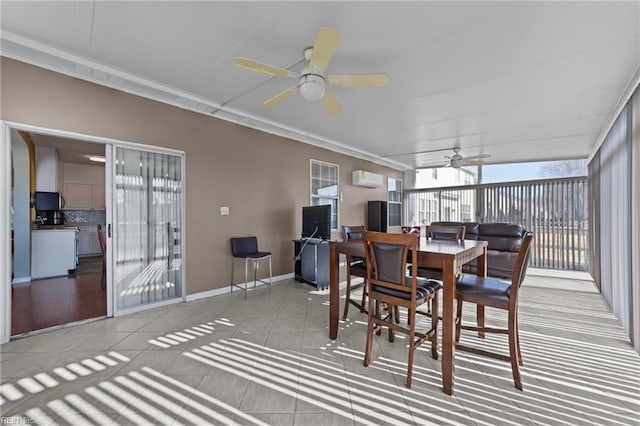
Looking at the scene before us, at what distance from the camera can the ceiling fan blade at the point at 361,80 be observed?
2.23 metres

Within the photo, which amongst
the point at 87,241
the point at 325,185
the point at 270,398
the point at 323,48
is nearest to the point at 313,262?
the point at 325,185

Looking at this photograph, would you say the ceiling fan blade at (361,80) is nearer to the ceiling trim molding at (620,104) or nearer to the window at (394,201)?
the ceiling trim molding at (620,104)

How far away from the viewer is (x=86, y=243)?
22.6 feet

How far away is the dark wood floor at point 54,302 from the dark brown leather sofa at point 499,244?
6.03 m

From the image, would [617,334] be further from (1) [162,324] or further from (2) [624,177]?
(1) [162,324]

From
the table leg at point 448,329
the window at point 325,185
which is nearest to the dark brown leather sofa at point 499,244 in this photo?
the window at point 325,185

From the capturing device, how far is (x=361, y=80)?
7.54 feet

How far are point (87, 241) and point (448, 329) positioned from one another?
872 cm

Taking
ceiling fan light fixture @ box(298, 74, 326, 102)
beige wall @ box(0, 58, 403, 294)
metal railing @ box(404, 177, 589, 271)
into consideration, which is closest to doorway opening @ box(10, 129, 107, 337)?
beige wall @ box(0, 58, 403, 294)

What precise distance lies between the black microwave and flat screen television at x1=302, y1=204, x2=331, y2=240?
17.9 feet

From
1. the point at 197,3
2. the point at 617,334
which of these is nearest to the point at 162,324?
the point at 197,3

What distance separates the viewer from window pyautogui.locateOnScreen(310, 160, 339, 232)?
567cm

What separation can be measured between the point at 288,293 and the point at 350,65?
318 centimetres

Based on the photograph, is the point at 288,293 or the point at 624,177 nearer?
the point at 624,177
